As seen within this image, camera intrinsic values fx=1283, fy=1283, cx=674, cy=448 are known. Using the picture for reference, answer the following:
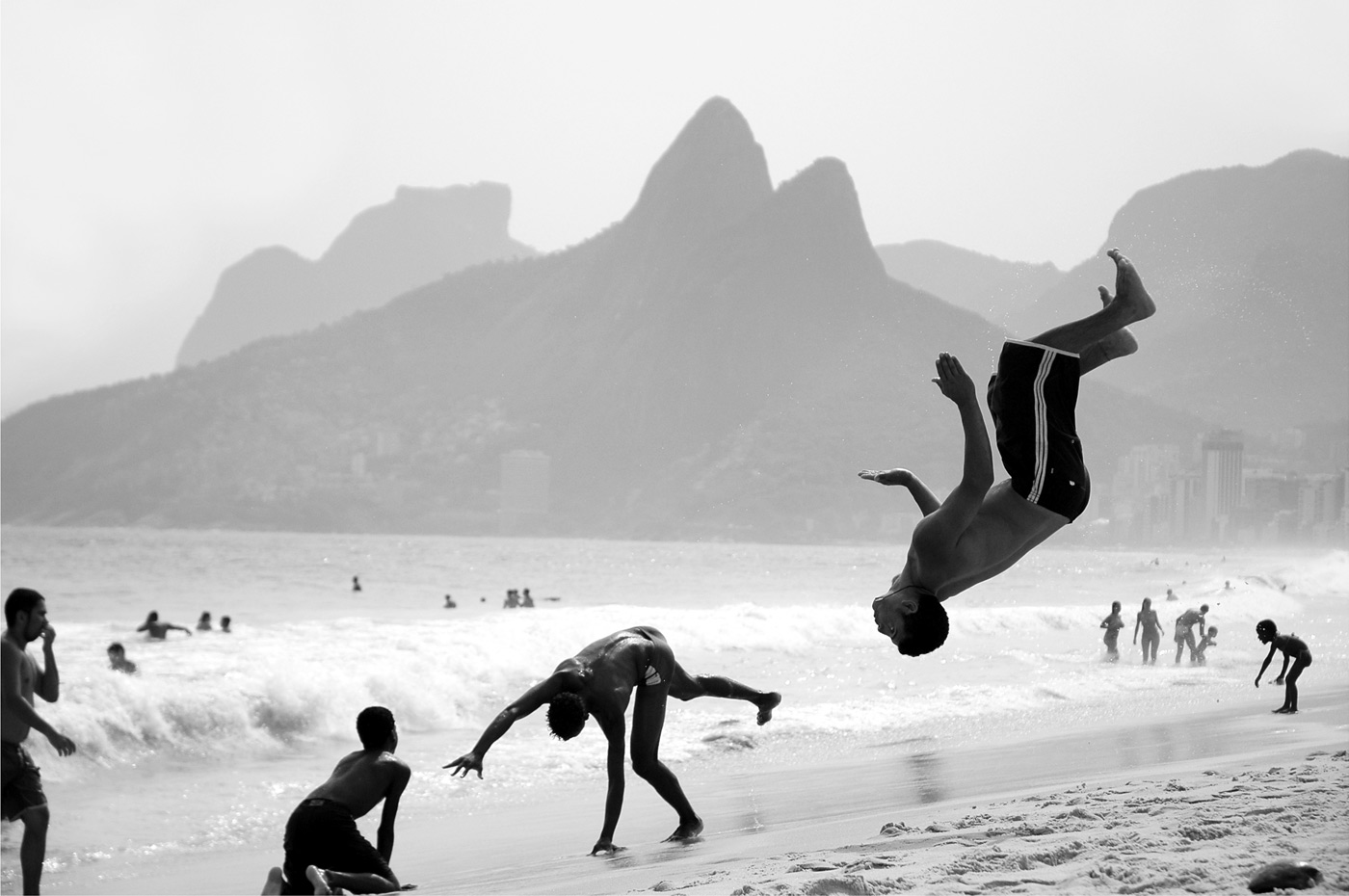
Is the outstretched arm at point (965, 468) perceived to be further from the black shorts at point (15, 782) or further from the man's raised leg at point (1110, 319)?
the black shorts at point (15, 782)

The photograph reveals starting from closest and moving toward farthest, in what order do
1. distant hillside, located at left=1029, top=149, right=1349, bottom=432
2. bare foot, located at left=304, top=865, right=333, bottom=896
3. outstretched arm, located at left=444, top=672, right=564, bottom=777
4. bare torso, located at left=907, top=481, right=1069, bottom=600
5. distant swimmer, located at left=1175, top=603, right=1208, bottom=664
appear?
bare torso, located at left=907, top=481, right=1069, bottom=600 < bare foot, located at left=304, top=865, right=333, bottom=896 < outstretched arm, located at left=444, top=672, right=564, bottom=777 < distant swimmer, located at left=1175, top=603, right=1208, bottom=664 < distant hillside, located at left=1029, top=149, right=1349, bottom=432

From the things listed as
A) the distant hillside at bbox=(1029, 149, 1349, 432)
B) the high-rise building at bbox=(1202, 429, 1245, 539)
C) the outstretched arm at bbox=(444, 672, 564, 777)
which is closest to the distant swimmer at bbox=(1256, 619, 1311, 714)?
the outstretched arm at bbox=(444, 672, 564, 777)

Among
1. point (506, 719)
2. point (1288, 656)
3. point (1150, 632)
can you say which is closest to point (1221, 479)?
point (1150, 632)

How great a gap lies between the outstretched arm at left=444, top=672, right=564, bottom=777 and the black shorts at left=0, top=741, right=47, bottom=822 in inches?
88.6

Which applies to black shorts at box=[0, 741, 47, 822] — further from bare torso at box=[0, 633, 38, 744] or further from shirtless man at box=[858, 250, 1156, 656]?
shirtless man at box=[858, 250, 1156, 656]

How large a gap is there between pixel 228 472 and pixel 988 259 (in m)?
118

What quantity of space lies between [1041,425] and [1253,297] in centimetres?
14148

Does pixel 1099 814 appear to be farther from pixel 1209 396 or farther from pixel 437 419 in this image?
pixel 437 419

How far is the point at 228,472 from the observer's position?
18750 centimetres

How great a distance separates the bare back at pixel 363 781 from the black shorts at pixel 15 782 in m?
1.77

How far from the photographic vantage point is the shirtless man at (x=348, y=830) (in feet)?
19.1

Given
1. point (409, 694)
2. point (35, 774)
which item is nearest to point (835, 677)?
point (409, 694)

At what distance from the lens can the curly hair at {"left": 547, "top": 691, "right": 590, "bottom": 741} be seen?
22.3 ft

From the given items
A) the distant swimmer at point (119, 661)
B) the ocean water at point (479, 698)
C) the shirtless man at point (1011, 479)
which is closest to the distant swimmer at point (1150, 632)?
the ocean water at point (479, 698)
